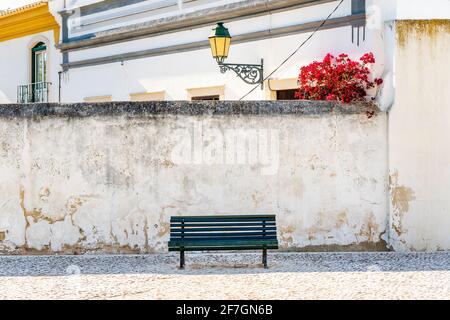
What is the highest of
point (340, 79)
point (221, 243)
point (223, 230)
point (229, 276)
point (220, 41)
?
point (220, 41)

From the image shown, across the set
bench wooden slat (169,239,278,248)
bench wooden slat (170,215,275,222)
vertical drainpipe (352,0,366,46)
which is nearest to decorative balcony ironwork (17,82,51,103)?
vertical drainpipe (352,0,366,46)

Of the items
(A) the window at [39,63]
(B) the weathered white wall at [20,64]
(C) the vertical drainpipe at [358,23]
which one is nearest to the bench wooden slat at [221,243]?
(C) the vertical drainpipe at [358,23]

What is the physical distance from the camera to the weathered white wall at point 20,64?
17.8m

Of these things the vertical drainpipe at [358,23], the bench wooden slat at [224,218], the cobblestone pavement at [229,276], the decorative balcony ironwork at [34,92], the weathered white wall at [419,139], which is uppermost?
the vertical drainpipe at [358,23]

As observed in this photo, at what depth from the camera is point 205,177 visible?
378 inches

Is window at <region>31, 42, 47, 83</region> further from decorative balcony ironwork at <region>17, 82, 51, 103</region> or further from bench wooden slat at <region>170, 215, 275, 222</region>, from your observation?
bench wooden slat at <region>170, 215, 275, 222</region>

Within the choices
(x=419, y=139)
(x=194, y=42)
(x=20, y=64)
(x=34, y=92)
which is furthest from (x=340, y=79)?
(x=20, y=64)

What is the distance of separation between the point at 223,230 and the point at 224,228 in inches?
1.2

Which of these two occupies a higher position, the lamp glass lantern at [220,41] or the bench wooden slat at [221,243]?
the lamp glass lantern at [220,41]

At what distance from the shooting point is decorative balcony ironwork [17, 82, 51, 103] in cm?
1822

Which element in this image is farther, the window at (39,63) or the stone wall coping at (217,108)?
the window at (39,63)

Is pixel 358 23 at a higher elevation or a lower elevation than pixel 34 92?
higher

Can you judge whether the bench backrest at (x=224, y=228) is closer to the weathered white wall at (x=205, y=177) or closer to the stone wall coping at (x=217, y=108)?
the weathered white wall at (x=205, y=177)

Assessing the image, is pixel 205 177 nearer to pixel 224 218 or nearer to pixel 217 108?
pixel 217 108
